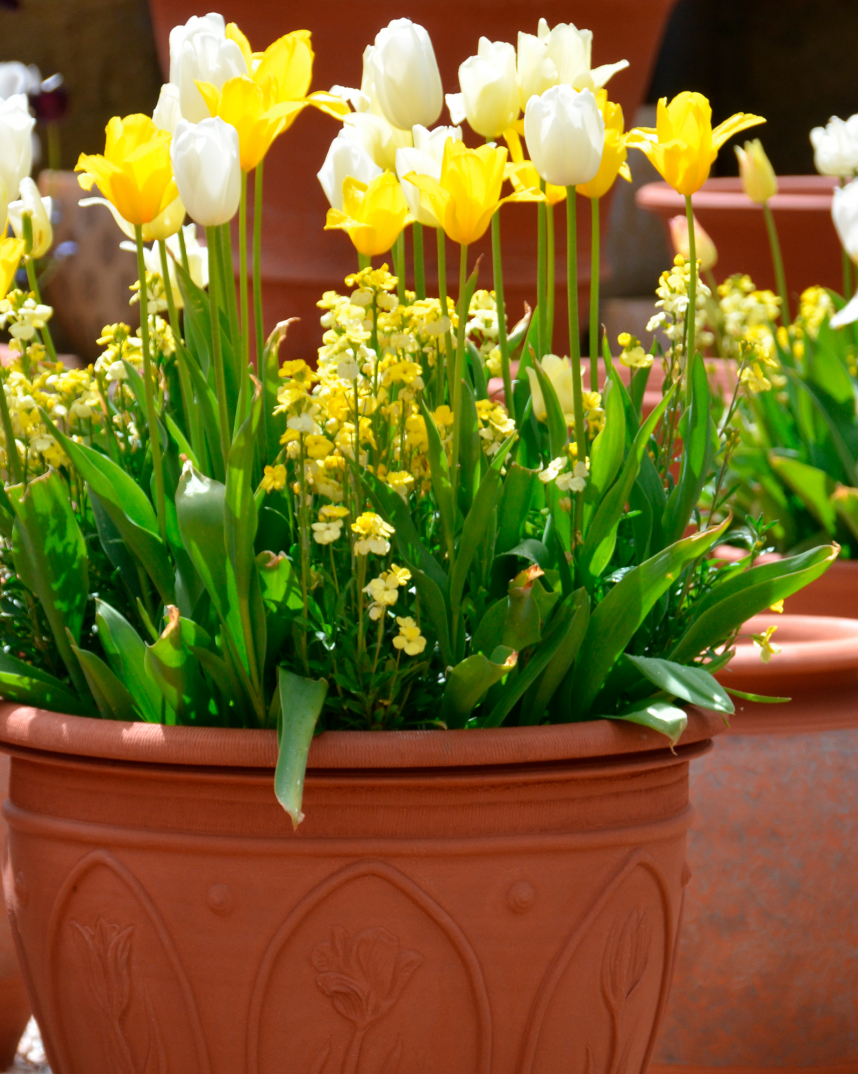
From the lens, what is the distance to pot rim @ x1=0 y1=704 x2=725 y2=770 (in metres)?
1.01

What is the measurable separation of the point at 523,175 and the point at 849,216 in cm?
78

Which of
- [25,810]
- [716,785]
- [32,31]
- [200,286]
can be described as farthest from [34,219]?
[32,31]

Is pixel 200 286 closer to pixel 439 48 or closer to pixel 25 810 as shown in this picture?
pixel 25 810

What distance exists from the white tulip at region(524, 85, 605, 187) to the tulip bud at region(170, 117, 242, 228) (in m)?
0.21

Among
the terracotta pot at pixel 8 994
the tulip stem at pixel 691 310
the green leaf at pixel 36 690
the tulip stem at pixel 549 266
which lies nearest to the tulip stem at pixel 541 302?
the tulip stem at pixel 549 266

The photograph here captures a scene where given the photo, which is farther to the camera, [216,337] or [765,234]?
[765,234]

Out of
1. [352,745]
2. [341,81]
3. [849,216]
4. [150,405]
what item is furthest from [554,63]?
[341,81]

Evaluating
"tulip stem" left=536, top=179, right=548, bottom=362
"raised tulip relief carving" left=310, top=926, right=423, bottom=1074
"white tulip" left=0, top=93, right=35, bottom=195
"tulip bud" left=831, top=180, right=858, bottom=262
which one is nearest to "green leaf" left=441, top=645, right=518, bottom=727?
"raised tulip relief carving" left=310, top=926, right=423, bottom=1074

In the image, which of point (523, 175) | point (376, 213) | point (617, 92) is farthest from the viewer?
point (617, 92)

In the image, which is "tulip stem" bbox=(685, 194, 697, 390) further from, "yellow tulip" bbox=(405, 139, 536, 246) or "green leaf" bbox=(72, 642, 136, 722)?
"green leaf" bbox=(72, 642, 136, 722)

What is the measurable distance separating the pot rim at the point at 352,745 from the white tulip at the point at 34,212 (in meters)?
0.44

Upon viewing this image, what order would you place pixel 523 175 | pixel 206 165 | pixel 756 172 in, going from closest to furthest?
pixel 206 165 < pixel 523 175 < pixel 756 172

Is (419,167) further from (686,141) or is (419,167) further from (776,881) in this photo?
(776,881)

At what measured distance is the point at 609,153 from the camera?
113cm
